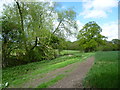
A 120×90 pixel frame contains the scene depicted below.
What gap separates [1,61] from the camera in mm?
2951

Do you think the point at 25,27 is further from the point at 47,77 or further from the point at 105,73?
the point at 105,73

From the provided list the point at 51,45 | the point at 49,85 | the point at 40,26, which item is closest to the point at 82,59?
the point at 49,85

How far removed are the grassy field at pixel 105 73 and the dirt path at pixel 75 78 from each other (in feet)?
0.34

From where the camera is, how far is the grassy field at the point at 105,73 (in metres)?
0.99

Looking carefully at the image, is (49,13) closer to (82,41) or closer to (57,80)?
(82,41)

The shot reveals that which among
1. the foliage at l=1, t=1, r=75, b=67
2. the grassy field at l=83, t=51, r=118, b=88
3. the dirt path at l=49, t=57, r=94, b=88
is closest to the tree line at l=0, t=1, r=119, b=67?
the foliage at l=1, t=1, r=75, b=67

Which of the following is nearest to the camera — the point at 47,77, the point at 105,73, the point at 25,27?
the point at 105,73

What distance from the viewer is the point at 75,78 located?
1.34 m

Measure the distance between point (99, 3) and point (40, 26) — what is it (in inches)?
73.8

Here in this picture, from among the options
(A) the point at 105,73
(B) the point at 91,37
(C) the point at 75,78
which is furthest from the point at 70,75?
(B) the point at 91,37

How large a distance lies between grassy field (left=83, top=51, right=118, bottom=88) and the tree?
29 cm

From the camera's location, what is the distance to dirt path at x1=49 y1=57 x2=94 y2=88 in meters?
1.24

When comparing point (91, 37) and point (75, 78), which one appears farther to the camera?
point (91, 37)

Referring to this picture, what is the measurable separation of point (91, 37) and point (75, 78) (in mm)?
652
